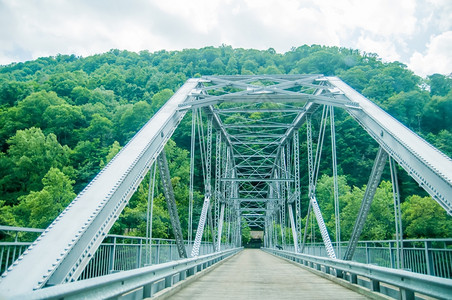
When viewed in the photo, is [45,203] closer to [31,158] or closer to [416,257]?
[31,158]

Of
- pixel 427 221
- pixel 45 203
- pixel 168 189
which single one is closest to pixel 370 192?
pixel 168 189

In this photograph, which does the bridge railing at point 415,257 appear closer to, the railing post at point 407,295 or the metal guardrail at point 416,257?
the metal guardrail at point 416,257

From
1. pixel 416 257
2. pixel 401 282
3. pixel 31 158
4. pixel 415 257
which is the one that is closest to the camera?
pixel 401 282

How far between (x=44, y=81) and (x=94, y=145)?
2379 cm

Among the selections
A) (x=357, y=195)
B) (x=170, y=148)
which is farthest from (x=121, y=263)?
(x=170, y=148)

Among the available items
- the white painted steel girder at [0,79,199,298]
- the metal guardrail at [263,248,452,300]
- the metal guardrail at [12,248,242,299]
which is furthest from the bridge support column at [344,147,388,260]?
the white painted steel girder at [0,79,199,298]

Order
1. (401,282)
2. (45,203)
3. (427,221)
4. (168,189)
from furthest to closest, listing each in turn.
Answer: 1. (45,203)
2. (427,221)
3. (168,189)
4. (401,282)

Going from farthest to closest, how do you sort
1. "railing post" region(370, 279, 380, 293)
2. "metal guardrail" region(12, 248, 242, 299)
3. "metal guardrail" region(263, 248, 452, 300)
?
"railing post" region(370, 279, 380, 293) < "metal guardrail" region(263, 248, 452, 300) < "metal guardrail" region(12, 248, 242, 299)

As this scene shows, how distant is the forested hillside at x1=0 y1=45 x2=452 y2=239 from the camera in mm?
35688

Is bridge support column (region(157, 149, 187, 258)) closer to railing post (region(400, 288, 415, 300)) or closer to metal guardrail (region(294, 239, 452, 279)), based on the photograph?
metal guardrail (region(294, 239, 452, 279))

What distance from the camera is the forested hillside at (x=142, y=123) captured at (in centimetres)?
3569

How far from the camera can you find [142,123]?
163ft

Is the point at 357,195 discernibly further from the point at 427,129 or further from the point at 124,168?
the point at 124,168

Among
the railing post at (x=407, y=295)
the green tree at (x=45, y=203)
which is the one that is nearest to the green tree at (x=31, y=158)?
the green tree at (x=45, y=203)
